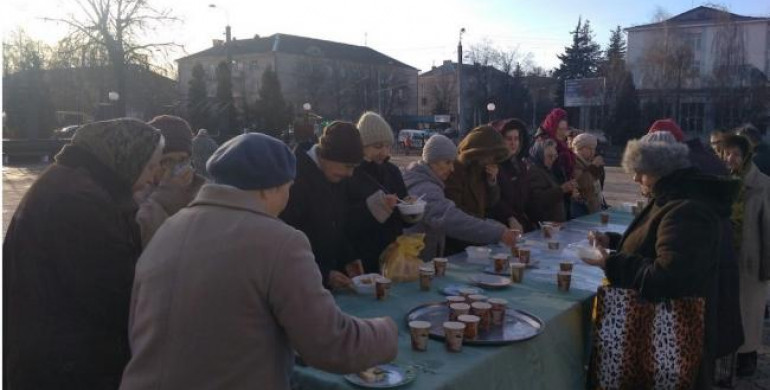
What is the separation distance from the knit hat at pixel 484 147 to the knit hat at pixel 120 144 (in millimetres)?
2676

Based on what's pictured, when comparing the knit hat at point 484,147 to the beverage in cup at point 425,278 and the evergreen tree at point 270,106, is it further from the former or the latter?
the evergreen tree at point 270,106

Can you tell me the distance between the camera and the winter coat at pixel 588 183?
654 cm

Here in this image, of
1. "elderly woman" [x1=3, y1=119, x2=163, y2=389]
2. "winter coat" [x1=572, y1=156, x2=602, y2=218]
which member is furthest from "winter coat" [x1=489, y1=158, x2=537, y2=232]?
"elderly woman" [x1=3, y1=119, x2=163, y2=389]

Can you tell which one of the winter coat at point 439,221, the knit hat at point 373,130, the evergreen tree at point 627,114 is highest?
the evergreen tree at point 627,114

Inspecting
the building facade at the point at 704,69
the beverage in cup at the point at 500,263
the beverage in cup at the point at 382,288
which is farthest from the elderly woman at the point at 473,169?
the building facade at the point at 704,69

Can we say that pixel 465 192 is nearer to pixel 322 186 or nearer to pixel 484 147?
pixel 484 147

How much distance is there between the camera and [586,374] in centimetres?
307

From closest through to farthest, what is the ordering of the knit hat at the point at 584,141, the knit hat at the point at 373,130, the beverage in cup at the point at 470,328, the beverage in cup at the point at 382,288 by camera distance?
the beverage in cup at the point at 470,328, the beverage in cup at the point at 382,288, the knit hat at the point at 373,130, the knit hat at the point at 584,141

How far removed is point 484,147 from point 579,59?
51.7 metres

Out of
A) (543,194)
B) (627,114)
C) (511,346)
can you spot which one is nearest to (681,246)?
(511,346)

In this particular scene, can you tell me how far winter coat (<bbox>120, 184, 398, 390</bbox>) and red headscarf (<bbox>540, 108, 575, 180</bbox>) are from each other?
16.6ft

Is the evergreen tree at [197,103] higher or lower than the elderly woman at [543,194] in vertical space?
higher

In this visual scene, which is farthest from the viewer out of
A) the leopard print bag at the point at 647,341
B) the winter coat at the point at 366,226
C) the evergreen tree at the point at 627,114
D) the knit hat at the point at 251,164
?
the evergreen tree at the point at 627,114

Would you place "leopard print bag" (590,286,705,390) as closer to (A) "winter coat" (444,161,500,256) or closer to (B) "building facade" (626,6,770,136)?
(A) "winter coat" (444,161,500,256)
